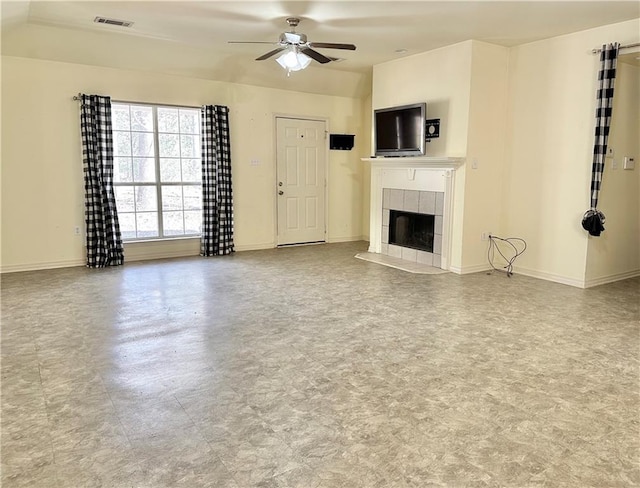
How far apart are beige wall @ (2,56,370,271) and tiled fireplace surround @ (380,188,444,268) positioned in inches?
78.8

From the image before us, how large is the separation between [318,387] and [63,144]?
4.88 meters

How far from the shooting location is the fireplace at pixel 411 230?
6258 mm

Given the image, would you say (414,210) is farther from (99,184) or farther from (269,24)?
(99,184)

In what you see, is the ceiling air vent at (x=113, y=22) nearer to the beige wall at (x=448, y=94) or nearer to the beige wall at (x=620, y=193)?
the beige wall at (x=448, y=94)

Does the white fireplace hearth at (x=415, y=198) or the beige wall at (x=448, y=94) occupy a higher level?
the beige wall at (x=448, y=94)

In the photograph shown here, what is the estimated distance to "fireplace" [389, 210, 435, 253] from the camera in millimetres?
6258

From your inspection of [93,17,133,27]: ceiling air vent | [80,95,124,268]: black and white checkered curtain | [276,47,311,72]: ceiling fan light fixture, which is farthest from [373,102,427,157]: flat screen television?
[80,95,124,268]: black and white checkered curtain

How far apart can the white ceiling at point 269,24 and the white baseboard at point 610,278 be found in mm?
2658

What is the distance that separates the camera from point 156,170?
654cm

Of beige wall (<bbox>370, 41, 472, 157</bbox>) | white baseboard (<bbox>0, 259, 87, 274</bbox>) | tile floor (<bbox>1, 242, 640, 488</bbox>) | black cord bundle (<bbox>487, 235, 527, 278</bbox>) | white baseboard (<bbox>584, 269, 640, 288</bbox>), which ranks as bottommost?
tile floor (<bbox>1, 242, 640, 488</bbox>)

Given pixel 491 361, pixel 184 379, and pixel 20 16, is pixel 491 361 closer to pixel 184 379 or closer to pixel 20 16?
pixel 184 379

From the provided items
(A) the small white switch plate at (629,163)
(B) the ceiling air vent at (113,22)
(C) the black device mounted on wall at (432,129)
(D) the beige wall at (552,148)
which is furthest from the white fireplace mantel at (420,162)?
(B) the ceiling air vent at (113,22)

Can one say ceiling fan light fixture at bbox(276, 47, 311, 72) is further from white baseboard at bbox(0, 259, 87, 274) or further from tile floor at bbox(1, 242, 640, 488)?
white baseboard at bbox(0, 259, 87, 274)

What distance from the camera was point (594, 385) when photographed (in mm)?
2848
